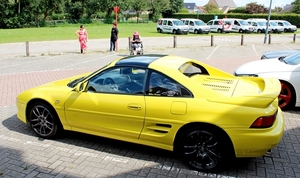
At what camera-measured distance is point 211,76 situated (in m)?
4.88

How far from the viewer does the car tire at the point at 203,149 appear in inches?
144

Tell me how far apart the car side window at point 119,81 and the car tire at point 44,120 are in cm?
86

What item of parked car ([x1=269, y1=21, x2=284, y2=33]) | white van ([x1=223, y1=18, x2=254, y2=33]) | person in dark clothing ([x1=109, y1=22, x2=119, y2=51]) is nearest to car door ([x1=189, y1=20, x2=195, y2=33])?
white van ([x1=223, y1=18, x2=254, y2=33])

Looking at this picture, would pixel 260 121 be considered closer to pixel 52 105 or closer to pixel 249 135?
pixel 249 135

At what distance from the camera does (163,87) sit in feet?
13.0

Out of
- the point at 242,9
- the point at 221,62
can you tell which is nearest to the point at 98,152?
the point at 221,62

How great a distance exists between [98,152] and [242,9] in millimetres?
77303

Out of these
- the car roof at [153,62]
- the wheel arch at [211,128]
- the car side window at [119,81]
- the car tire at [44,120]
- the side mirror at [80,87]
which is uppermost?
the car roof at [153,62]

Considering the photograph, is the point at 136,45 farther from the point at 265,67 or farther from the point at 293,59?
the point at 293,59

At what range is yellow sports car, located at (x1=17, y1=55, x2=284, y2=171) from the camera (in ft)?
11.6

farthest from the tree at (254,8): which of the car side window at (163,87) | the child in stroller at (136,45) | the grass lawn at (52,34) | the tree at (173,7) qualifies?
the car side window at (163,87)

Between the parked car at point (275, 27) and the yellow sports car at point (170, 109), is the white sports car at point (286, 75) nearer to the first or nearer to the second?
the yellow sports car at point (170, 109)

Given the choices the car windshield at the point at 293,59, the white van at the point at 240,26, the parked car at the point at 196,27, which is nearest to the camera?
the car windshield at the point at 293,59

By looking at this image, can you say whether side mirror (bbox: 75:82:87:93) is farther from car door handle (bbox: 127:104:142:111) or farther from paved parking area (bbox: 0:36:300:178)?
paved parking area (bbox: 0:36:300:178)
